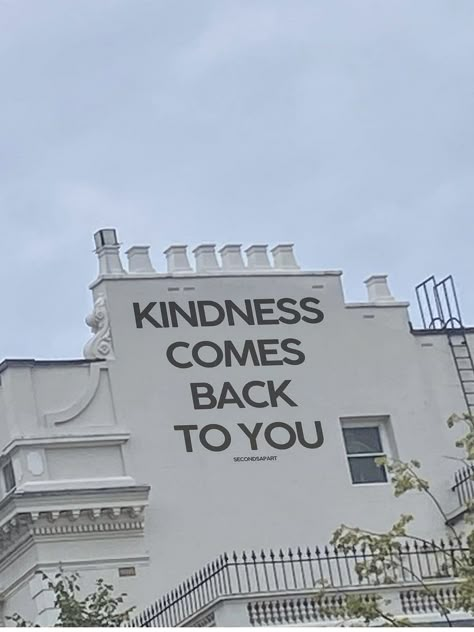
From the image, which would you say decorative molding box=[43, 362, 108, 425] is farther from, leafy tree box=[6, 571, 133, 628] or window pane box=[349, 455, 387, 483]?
window pane box=[349, 455, 387, 483]

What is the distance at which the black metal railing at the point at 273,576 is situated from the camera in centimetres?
3984

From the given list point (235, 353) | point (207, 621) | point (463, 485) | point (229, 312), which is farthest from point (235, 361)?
point (207, 621)

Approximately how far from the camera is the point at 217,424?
48312mm

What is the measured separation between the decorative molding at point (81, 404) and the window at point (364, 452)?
18.9ft

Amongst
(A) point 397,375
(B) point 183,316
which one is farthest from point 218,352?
(A) point 397,375

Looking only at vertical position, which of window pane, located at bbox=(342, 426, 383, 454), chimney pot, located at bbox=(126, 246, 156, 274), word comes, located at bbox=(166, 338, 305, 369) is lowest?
A: window pane, located at bbox=(342, 426, 383, 454)

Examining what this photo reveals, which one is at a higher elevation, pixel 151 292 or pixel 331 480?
pixel 151 292

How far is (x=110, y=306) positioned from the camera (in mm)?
48312

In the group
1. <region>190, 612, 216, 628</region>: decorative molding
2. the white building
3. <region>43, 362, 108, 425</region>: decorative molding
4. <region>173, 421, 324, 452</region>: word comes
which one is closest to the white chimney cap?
the white building

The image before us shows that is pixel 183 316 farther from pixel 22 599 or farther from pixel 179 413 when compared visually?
pixel 22 599

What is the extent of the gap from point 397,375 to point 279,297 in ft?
10.6

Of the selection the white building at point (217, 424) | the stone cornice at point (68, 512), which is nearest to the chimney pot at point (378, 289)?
the white building at point (217, 424)

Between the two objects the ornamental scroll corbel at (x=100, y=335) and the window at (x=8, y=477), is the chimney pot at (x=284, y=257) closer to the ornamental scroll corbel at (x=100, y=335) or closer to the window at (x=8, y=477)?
the ornamental scroll corbel at (x=100, y=335)

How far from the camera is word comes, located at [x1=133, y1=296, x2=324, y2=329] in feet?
159
